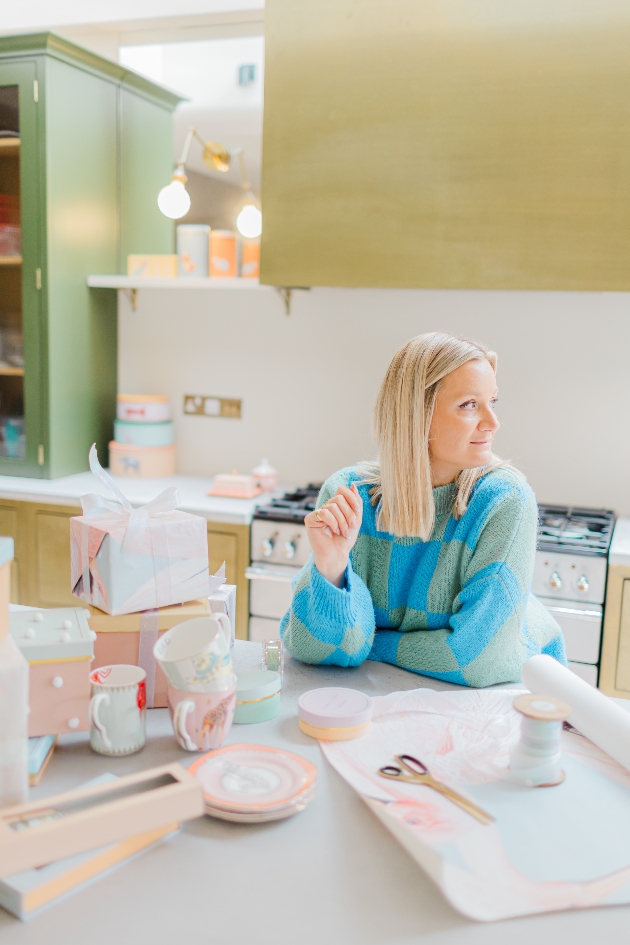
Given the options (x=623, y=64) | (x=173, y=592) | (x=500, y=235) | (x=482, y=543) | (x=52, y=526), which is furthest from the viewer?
(x=52, y=526)

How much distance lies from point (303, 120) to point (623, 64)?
89 cm

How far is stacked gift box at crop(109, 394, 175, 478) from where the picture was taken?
3043 millimetres

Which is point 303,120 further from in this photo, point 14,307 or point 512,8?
point 14,307

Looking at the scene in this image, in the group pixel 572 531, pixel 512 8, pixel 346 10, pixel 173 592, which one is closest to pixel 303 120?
pixel 346 10

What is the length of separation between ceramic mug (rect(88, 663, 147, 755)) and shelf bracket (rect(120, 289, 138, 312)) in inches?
92.7

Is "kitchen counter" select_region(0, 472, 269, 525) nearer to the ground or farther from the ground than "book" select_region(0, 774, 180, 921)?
nearer to the ground

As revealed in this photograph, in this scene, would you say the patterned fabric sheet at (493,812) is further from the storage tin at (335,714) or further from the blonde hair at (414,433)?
the blonde hair at (414,433)

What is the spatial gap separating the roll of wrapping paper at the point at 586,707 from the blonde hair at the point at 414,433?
390mm

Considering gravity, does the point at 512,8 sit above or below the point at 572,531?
above

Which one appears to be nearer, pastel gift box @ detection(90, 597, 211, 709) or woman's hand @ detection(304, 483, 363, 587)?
pastel gift box @ detection(90, 597, 211, 709)

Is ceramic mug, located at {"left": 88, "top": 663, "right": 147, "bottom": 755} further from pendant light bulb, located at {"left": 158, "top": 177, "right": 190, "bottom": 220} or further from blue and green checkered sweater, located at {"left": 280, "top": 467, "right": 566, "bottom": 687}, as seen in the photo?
pendant light bulb, located at {"left": 158, "top": 177, "right": 190, "bottom": 220}

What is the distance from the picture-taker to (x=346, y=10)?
7.75 feet

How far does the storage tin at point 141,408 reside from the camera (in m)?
3.06

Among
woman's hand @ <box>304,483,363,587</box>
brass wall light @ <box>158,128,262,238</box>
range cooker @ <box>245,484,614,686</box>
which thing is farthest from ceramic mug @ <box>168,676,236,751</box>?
brass wall light @ <box>158,128,262,238</box>
